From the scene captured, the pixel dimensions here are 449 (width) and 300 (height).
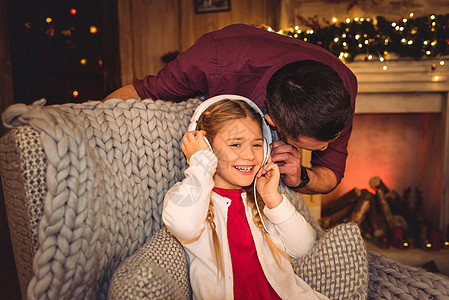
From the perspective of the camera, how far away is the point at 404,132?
2.60 m

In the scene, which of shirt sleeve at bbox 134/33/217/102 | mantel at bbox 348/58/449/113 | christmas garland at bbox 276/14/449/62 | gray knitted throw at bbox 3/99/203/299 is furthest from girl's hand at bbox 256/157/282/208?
mantel at bbox 348/58/449/113

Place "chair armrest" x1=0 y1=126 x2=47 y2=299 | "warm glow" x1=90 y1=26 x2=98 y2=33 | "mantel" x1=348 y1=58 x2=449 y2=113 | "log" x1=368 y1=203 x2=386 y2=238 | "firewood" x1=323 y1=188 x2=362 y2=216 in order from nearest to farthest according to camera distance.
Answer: "chair armrest" x1=0 y1=126 x2=47 y2=299 → "mantel" x1=348 y1=58 x2=449 y2=113 → "log" x1=368 y1=203 x2=386 y2=238 → "firewood" x1=323 y1=188 x2=362 y2=216 → "warm glow" x1=90 y1=26 x2=98 y2=33

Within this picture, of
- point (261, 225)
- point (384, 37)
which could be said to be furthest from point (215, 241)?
point (384, 37)

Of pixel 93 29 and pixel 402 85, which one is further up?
pixel 93 29

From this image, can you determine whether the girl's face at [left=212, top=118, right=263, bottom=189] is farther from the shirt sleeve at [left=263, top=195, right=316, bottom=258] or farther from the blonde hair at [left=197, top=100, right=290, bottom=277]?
the shirt sleeve at [left=263, top=195, right=316, bottom=258]

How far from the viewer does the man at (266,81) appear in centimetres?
99

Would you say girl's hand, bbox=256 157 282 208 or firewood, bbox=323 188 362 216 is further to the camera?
firewood, bbox=323 188 362 216

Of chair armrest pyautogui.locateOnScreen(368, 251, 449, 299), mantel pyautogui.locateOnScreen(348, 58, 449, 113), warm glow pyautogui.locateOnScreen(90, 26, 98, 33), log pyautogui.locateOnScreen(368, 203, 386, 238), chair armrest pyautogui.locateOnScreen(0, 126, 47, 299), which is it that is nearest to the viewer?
chair armrest pyautogui.locateOnScreen(0, 126, 47, 299)

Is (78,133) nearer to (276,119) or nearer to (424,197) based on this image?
(276,119)

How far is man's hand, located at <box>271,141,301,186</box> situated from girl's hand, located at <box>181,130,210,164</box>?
306 mm

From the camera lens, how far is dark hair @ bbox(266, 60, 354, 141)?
910 millimetres

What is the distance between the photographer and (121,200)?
34.0 inches

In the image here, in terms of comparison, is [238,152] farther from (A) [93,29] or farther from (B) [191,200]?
(A) [93,29]

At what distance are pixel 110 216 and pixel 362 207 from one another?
2.13 meters
